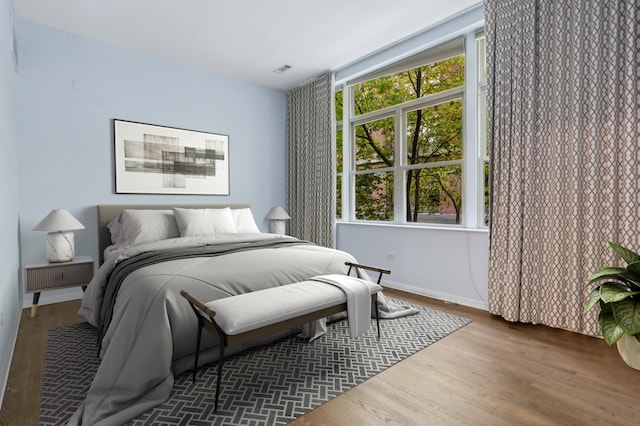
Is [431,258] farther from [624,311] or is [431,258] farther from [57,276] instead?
[57,276]

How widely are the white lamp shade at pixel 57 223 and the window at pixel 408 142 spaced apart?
3106mm

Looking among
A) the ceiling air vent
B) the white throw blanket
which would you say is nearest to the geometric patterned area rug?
the white throw blanket

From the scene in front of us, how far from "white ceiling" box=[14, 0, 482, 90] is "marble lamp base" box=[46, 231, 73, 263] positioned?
205 cm

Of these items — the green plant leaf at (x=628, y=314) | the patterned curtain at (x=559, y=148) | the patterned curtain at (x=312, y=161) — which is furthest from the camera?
the patterned curtain at (x=312, y=161)

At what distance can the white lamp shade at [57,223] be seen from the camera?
2984 mm

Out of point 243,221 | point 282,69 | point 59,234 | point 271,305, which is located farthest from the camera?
point 282,69

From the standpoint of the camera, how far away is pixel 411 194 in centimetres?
408

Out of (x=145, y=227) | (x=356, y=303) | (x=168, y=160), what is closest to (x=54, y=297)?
(x=145, y=227)

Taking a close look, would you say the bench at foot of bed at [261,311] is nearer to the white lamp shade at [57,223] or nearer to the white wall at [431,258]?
the white wall at [431,258]

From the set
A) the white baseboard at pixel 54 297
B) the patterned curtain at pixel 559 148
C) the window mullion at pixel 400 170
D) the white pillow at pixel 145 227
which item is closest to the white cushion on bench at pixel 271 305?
the patterned curtain at pixel 559 148

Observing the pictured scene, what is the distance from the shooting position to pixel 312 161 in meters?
4.81

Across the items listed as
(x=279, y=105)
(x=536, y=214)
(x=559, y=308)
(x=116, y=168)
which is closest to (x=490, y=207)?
(x=536, y=214)

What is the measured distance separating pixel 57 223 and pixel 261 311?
2.42 meters

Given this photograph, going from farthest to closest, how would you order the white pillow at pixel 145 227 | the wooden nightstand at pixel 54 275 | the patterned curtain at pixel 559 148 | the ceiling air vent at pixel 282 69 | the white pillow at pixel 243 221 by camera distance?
the ceiling air vent at pixel 282 69 < the white pillow at pixel 243 221 < the white pillow at pixel 145 227 < the wooden nightstand at pixel 54 275 < the patterned curtain at pixel 559 148
